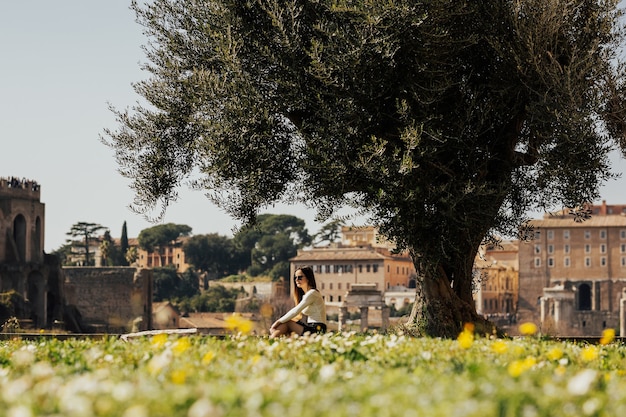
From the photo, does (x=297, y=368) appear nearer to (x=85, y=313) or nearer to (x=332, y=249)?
(x=85, y=313)

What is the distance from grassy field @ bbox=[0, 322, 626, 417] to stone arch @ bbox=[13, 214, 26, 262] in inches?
2683

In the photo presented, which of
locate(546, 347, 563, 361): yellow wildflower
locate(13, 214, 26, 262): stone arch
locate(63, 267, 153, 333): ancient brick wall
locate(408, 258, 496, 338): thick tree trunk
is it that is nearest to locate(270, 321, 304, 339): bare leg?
locate(408, 258, 496, 338): thick tree trunk

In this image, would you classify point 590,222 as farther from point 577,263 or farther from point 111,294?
point 111,294

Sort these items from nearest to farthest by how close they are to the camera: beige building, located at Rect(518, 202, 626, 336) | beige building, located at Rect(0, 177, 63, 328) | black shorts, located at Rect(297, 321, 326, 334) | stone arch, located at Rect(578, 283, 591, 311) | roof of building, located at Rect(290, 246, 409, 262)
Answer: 1. black shorts, located at Rect(297, 321, 326, 334)
2. beige building, located at Rect(0, 177, 63, 328)
3. beige building, located at Rect(518, 202, 626, 336)
4. stone arch, located at Rect(578, 283, 591, 311)
5. roof of building, located at Rect(290, 246, 409, 262)

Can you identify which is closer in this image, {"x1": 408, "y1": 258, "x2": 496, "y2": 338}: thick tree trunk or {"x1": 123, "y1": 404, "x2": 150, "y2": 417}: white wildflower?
{"x1": 123, "y1": 404, "x2": 150, "y2": 417}: white wildflower

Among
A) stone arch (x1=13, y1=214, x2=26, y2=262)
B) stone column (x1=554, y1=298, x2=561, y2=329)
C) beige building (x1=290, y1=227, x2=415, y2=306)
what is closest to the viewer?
stone arch (x1=13, y1=214, x2=26, y2=262)

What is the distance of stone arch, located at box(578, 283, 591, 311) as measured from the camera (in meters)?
115

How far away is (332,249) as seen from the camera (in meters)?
132

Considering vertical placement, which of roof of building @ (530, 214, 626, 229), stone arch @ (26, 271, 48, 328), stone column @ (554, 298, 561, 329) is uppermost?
roof of building @ (530, 214, 626, 229)

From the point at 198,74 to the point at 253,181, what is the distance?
5.40 feet

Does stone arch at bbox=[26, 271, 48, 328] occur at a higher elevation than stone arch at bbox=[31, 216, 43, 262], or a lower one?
lower

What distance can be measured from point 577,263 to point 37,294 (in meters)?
64.5

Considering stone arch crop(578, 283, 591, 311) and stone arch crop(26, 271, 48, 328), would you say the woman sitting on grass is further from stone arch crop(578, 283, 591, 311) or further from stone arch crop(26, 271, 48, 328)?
stone arch crop(578, 283, 591, 311)

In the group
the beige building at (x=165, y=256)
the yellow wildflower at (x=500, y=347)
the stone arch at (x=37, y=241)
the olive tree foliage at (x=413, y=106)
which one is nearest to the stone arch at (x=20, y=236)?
the stone arch at (x=37, y=241)
